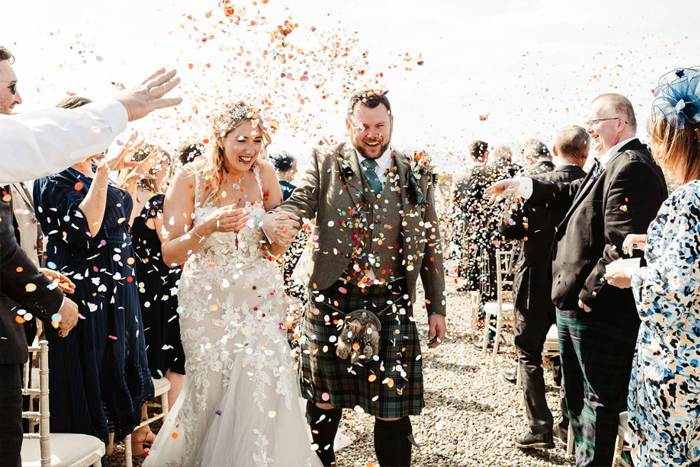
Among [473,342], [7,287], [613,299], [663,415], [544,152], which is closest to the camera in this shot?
[663,415]

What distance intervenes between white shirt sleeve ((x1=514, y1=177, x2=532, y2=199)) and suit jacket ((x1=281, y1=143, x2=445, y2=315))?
0.68m

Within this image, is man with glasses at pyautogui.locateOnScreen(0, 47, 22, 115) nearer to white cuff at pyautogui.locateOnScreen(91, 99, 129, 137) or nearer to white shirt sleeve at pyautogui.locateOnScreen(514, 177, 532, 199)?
white cuff at pyautogui.locateOnScreen(91, 99, 129, 137)

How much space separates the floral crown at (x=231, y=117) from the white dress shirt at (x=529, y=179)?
1833 mm

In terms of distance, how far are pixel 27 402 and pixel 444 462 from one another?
9.87 ft

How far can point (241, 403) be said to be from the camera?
3.34 m

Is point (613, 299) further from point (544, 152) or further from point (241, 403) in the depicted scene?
point (544, 152)

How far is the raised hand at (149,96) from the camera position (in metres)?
1.89

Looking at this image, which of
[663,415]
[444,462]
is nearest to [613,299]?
[663,415]

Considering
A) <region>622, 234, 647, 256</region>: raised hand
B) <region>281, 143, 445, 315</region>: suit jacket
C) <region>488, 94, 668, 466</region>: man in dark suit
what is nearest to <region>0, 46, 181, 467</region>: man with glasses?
<region>281, 143, 445, 315</region>: suit jacket

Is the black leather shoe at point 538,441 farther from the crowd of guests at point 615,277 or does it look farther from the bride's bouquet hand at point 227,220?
the bride's bouquet hand at point 227,220

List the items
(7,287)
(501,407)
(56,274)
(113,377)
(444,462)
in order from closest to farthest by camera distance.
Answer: (7,287)
(56,274)
(113,377)
(444,462)
(501,407)

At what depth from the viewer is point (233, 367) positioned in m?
3.37

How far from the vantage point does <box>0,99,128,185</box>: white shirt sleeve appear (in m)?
1.63

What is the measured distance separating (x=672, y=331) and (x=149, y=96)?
7.14ft
